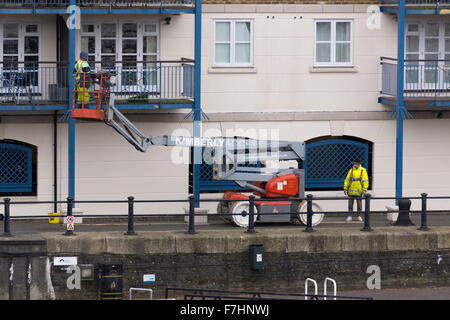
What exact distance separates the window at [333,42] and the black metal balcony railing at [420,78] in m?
0.95

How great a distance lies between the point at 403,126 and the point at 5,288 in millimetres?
10811

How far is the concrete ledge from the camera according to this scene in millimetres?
21062

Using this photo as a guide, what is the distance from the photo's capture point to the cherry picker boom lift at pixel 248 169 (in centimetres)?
2300

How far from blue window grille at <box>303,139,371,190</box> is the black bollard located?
3.16 m

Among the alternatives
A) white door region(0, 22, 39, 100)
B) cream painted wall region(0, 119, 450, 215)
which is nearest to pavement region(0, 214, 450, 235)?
cream painted wall region(0, 119, 450, 215)

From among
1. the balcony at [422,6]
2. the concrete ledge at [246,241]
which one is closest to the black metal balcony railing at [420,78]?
the balcony at [422,6]

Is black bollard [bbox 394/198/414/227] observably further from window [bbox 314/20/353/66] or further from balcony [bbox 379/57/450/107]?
window [bbox 314/20/353/66]

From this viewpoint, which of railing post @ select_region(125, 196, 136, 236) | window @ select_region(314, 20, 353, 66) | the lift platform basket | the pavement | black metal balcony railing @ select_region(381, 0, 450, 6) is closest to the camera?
railing post @ select_region(125, 196, 136, 236)

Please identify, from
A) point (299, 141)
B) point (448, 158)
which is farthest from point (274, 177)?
point (448, 158)

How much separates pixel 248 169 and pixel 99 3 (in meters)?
5.19

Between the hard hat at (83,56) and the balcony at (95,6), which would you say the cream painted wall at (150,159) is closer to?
the hard hat at (83,56)

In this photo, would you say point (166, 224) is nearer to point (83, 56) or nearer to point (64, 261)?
point (64, 261)

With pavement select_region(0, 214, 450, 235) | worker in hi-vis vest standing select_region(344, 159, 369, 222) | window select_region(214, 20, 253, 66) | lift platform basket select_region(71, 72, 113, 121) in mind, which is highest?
window select_region(214, 20, 253, 66)

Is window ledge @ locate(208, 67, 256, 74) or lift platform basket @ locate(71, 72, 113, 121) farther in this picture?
window ledge @ locate(208, 67, 256, 74)
